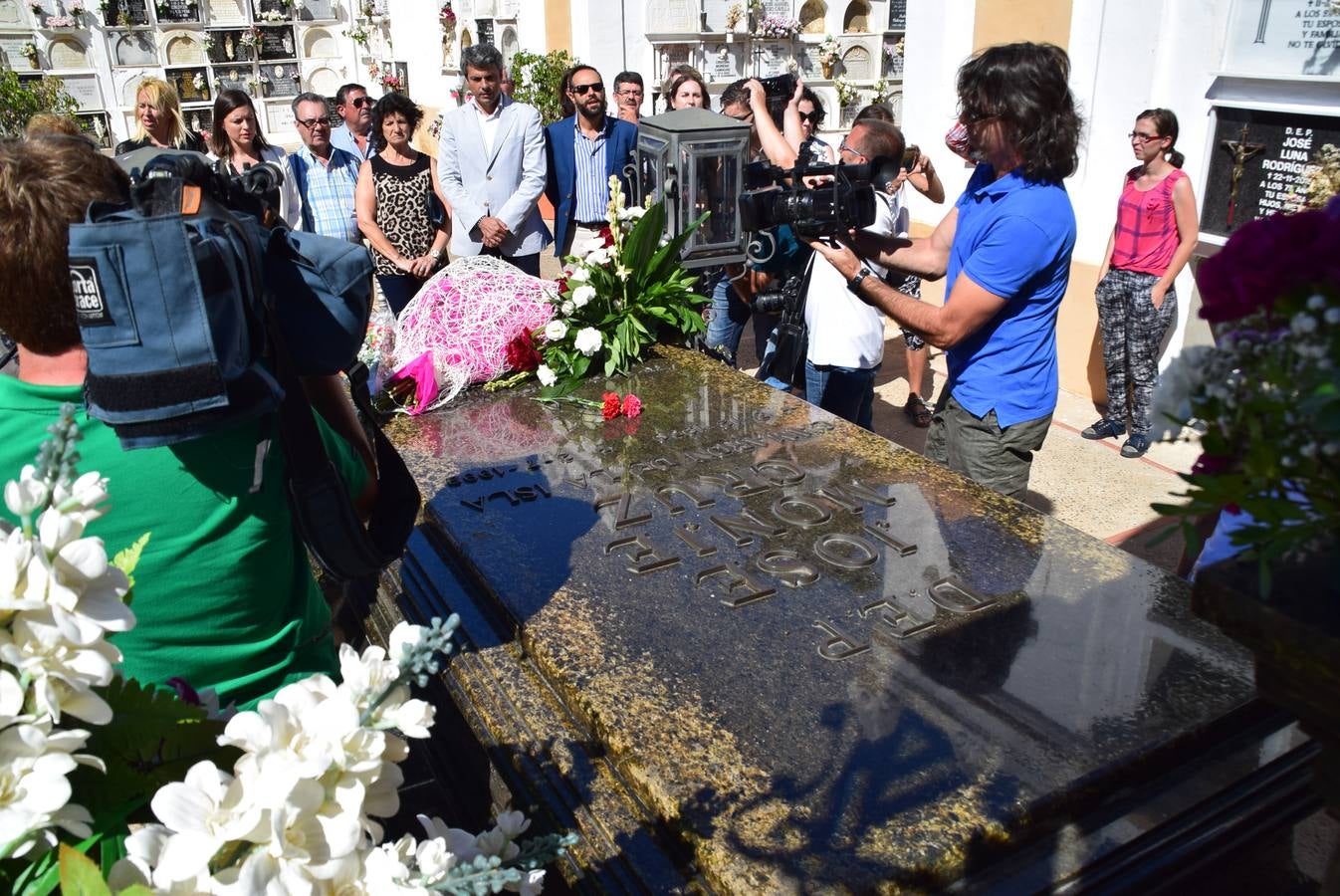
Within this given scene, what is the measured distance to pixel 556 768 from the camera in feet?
Answer: 6.72

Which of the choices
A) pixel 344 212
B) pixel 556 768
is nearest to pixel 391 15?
pixel 344 212

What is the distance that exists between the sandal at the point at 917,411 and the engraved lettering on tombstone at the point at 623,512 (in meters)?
2.92

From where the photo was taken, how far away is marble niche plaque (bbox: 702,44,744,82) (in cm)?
1227

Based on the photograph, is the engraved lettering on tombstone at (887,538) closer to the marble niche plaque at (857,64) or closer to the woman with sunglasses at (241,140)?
the woman with sunglasses at (241,140)

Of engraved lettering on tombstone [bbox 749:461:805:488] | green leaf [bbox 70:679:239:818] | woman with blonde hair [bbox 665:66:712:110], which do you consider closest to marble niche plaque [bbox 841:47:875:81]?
woman with blonde hair [bbox 665:66:712:110]

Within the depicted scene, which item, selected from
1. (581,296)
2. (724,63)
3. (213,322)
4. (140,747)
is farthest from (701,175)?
(724,63)

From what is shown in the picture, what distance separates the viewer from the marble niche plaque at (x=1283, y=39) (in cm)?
441

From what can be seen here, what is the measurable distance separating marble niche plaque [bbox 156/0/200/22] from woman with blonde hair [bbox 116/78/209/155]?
1402 centimetres

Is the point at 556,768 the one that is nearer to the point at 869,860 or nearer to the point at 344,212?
the point at 869,860

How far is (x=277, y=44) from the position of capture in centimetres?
1909

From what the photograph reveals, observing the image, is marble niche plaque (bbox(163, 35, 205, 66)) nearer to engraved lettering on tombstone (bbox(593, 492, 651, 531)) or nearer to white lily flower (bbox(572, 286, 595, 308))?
white lily flower (bbox(572, 286, 595, 308))

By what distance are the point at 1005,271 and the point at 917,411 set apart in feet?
9.16

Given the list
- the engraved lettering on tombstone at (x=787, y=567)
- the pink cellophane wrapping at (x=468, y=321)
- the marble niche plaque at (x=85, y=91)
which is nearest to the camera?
the engraved lettering on tombstone at (x=787, y=567)

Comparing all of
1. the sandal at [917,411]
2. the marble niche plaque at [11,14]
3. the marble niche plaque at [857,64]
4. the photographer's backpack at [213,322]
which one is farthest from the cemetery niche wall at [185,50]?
the photographer's backpack at [213,322]
